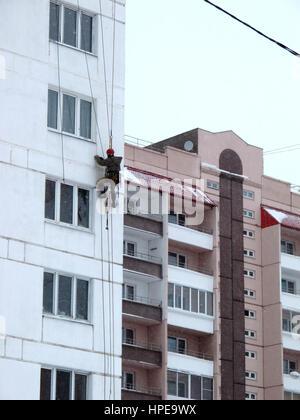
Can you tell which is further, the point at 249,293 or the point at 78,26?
the point at 249,293

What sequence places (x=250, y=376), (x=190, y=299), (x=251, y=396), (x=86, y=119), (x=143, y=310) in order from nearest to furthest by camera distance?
(x=86, y=119) → (x=143, y=310) → (x=190, y=299) → (x=251, y=396) → (x=250, y=376)

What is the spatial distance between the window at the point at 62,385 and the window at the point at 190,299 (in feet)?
115

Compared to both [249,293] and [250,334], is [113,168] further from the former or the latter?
[249,293]

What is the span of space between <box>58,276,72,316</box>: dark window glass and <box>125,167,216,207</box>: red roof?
109ft

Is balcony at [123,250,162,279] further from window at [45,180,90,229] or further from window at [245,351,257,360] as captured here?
window at [45,180,90,229]

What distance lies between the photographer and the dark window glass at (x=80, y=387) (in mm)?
32781

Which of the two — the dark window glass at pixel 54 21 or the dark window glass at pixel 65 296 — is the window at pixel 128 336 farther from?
the dark window glass at pixel 65 296

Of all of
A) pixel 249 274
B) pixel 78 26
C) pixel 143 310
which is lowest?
pixel 143 310

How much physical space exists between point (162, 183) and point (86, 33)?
33.3 metres

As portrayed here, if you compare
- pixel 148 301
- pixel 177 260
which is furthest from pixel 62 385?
pixel 177 260

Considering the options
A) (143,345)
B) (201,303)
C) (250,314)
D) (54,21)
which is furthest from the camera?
(250,314)

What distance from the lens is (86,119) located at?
35.6 meters
